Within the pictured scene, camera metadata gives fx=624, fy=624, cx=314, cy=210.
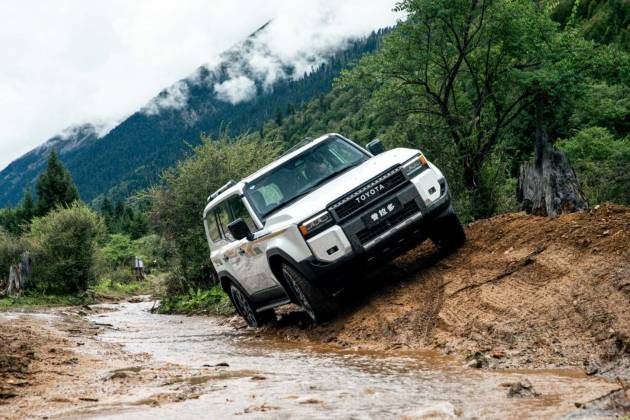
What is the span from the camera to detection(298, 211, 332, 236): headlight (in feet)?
24.6

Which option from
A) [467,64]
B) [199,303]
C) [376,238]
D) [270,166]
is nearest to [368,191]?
[376,238]

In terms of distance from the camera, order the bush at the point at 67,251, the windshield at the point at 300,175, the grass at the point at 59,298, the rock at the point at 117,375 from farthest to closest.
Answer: the bush at the point at 67,251 < the grass at the point at 59,298 < the windshield at the point at 300,175 < the rock at the point at 117,375

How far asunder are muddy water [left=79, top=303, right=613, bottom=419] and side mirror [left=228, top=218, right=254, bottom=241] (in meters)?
1.87

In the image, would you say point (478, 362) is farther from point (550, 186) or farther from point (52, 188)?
point (52, 188)

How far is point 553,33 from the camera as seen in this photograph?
13719 mm

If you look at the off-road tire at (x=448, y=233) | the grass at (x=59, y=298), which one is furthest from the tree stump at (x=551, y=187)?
the grass at (x=59, y=298)

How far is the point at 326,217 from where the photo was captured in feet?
24.7

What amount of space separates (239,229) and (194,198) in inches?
547

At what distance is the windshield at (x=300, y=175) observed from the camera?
345 inches

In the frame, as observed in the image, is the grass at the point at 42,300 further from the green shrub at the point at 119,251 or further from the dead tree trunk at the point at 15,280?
the green shrub at the point at 119,251

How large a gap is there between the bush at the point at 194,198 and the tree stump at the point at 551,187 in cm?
1386

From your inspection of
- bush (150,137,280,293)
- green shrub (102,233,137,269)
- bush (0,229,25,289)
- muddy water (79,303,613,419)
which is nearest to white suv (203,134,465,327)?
muddy water (79,303,613,419)

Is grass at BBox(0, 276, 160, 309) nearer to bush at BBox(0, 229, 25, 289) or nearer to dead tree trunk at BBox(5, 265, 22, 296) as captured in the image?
dead tree trunk at BBox(5, 265, 22, 296)

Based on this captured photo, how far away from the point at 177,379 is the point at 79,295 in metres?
33.6
